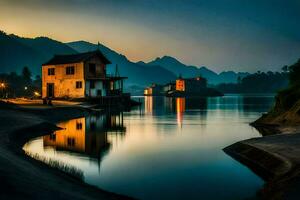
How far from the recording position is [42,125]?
36219mm

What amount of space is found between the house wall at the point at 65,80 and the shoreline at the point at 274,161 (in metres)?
49.0

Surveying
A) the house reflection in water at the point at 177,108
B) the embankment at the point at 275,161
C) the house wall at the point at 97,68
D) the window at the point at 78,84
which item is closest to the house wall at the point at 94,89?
the window at the point at 78,84

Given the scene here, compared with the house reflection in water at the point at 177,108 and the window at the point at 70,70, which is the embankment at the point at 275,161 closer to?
the house reflection in water at the point at 177,108

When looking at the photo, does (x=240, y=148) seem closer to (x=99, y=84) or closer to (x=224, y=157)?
(x=224, y=157)

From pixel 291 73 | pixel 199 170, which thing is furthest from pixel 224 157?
pixel 291 73

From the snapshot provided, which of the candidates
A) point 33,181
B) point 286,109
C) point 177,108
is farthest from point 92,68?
point 33,181

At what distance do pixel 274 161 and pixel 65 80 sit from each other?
201 feet

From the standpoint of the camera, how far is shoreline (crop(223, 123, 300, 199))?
13430 mm

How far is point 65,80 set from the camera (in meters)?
74.2

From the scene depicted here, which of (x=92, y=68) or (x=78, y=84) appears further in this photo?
(x=92, y=68)

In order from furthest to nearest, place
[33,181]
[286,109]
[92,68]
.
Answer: [92,68], [286,109], [33,181]

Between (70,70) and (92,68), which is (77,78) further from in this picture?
(92,68)

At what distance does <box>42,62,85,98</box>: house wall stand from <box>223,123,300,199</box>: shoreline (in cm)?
4897

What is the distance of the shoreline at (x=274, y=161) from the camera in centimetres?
1343
